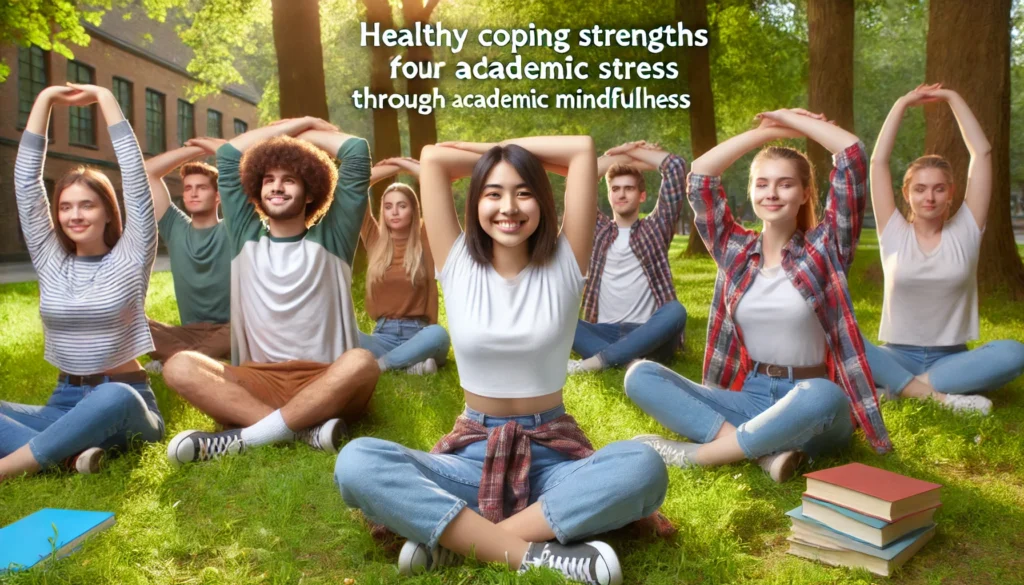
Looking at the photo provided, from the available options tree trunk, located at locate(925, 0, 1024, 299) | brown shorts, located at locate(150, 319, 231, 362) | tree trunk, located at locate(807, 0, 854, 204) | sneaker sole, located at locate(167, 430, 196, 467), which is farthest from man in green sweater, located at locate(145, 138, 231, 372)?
tree trunk, located at locate(807, 0, 854, 204)

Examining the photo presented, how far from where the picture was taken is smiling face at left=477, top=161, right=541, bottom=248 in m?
3.38

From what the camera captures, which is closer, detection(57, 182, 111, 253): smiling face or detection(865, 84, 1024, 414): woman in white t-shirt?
detection(57, 182, 111, 253): smiling face

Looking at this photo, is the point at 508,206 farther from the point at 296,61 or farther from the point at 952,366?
the point at 296,61

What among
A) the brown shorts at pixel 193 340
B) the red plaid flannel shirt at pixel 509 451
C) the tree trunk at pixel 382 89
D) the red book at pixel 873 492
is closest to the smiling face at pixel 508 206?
the red plaid flannel shirt at pixel 509 451

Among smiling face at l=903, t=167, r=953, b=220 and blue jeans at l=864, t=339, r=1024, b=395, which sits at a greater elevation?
smiling face at l=903, t=167, r=953, b=220

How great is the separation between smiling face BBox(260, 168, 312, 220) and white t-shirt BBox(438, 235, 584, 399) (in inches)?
70.7

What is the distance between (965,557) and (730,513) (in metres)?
0.90

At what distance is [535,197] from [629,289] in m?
4.06

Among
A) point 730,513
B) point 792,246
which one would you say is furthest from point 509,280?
point 792,246

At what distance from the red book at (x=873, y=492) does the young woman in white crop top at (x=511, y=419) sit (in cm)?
67

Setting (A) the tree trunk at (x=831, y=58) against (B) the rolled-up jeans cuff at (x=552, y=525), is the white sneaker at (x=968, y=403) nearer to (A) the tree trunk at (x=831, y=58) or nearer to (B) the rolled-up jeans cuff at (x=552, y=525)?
(B) the rolled-up jeans cuff at (x=552, y=525)

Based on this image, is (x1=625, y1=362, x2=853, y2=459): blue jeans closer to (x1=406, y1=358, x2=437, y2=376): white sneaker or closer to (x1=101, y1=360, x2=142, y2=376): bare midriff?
(x1=406, y1=358, x2=437, y2=376): white sneaker

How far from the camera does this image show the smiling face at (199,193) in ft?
22.8

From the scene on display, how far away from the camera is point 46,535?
3342mm
